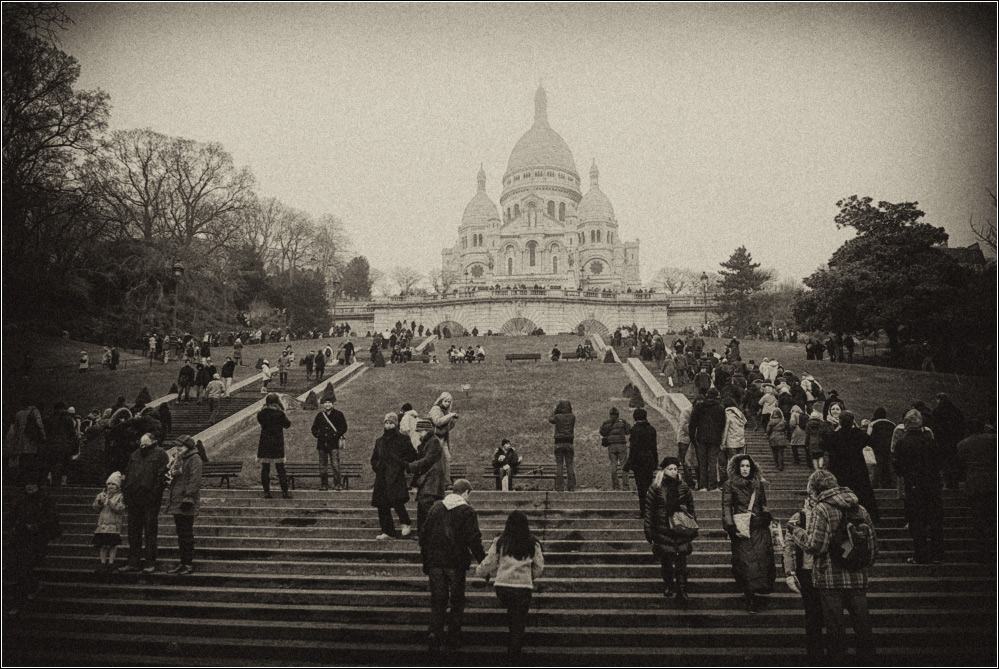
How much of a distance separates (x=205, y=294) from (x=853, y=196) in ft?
95.4

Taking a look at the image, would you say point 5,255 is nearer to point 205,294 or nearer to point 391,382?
point 391,382

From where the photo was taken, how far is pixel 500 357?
28.4m

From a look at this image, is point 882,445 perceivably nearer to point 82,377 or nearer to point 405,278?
point 82,377

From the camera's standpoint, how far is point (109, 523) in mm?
7027

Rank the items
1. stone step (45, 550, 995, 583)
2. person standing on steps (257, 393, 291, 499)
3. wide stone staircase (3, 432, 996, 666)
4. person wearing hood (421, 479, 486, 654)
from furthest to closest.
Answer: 1. person standing on steps (257, 393, 291, 499)
2. stone step (45, 550, 995, 583)
3. wide stone staircase (3, 432, 996, 666)
4. person wearing hood (421, 479, 486, 654)

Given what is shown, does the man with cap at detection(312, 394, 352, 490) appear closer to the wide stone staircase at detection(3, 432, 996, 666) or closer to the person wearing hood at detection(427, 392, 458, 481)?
the wide stone staircase at detection(3, 432, 996, 666)

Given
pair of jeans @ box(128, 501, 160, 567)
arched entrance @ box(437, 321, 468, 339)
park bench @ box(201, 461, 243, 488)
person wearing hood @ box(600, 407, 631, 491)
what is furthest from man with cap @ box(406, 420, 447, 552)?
arched entrance @ box(437, 321, 468, 339)

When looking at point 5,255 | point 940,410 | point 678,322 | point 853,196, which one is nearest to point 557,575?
point 940,410

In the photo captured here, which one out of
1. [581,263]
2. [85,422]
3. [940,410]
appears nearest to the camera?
[940,410]

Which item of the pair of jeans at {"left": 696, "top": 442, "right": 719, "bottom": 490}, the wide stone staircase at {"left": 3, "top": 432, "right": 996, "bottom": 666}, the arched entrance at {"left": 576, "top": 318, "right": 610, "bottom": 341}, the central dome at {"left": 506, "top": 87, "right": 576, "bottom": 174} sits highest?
the central dome at {"left": 506, "top": 87, "right": 576, "bottom": 174}

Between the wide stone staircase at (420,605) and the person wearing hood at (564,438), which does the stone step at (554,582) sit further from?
the person wearing hood at (564,438)

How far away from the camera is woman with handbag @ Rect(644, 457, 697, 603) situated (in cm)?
595

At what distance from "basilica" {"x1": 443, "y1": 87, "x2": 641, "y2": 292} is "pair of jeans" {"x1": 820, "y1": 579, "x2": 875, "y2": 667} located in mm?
60057

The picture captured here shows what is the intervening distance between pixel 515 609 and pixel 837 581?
2380mm
